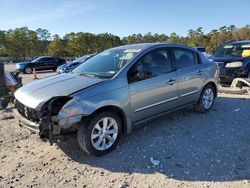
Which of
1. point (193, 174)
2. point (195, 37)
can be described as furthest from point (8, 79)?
point (195, 37)

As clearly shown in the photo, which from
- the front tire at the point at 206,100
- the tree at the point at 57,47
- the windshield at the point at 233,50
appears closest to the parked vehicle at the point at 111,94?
the front tire at the point at 206,100

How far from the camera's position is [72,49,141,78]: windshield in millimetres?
5102

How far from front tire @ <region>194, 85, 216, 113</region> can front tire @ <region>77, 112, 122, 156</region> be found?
2525mm

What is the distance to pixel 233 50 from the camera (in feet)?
35.9

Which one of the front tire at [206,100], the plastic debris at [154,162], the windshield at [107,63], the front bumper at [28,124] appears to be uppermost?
the windshield at [107,63]

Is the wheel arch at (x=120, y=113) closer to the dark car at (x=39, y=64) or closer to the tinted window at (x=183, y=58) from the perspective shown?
the tinted window at (x=183, y=58)

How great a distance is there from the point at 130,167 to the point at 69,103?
4.18 ft

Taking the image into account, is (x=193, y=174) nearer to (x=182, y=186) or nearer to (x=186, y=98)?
(x=182, y=186)

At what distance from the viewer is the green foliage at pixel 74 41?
5428 cm

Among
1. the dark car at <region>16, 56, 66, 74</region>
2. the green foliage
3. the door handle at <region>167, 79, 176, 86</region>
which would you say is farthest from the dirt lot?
the green foliage

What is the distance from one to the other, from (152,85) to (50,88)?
177 centimetres

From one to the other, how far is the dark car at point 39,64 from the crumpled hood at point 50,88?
2236 cm

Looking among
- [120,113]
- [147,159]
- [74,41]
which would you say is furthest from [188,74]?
[74,41]

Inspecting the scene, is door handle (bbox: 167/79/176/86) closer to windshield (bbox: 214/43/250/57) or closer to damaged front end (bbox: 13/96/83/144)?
damaged front end (bbox: 13/96/83/144)
